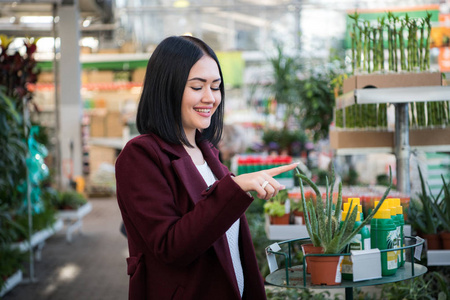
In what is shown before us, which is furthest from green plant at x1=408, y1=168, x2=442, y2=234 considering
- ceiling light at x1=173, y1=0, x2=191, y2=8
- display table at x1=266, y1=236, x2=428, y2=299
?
ceiling light at x1=173, y1=0, x2=191, y2=8

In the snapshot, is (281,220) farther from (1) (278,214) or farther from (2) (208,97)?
(2) (208,97)

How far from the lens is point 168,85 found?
1612 mm

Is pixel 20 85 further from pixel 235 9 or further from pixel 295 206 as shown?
pixel 235 9

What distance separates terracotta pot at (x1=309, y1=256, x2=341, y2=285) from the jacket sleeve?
10.9 inches

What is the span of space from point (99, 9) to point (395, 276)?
9268 mm

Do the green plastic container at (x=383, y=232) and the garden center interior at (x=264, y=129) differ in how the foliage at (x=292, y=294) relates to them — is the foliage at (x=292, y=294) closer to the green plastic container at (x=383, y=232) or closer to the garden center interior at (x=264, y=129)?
the garden center interior at (x=264, y=129)

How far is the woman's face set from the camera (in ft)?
5.33

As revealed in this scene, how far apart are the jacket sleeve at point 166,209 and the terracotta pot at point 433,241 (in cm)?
172

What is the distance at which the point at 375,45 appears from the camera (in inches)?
139

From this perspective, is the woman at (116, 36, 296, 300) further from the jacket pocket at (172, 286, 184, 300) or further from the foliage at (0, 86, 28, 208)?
the foliage at (0, 86, 28, 208)

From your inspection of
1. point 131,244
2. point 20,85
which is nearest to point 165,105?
point 131,244

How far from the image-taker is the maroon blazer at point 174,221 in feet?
4.73

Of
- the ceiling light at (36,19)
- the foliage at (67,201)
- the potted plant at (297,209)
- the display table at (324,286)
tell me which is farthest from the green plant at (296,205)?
the ceiling light at (36,19)

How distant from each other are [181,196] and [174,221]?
10cm
